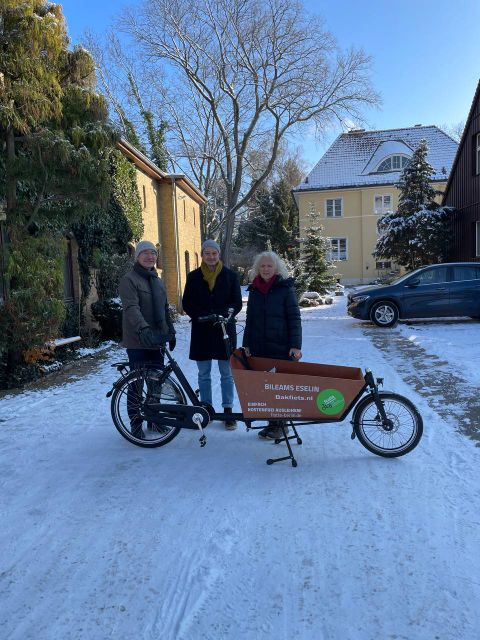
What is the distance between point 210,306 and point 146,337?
0.82 m

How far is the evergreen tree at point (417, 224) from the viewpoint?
21.6 meters

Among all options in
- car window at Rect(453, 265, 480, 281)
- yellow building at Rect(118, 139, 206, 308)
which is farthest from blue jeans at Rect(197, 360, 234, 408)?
yellow building at Rect(118, 139, 206, 308)

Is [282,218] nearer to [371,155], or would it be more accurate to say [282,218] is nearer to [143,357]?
[371,155]

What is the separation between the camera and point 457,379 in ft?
23.1

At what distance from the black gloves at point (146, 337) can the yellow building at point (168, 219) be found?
13.1 m

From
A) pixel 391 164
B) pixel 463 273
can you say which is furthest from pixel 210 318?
pixel 391 164

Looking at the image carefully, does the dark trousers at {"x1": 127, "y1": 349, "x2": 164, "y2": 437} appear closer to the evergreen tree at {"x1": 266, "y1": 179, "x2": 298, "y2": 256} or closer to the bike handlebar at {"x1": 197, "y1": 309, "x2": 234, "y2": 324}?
the bike handlebar at {"x1": 197, "y1": 309, "x2": 234, "y2": 324}

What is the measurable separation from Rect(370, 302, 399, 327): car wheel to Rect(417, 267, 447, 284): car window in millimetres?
1012

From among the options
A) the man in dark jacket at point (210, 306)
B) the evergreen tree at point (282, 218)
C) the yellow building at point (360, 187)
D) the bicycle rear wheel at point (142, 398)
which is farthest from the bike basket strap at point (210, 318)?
the evergreen tree at point (282, 218)

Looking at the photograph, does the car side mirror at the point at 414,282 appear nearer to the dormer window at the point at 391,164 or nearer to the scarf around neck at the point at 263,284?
the scarf around neck at the point at 263,284

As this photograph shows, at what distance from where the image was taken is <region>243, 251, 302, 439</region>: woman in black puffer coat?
463cm

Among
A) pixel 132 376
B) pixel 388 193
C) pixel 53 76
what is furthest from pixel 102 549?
pixel 388 193

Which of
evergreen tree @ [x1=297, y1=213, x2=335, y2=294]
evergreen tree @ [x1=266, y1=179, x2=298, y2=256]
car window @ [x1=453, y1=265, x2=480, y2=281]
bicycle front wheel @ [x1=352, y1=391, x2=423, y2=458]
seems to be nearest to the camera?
bicycle front wheel @ [x1=352, y1=391, x2=423, y2=458]

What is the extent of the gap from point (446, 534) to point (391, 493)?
61 cm
